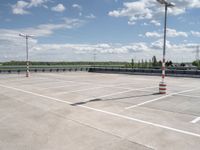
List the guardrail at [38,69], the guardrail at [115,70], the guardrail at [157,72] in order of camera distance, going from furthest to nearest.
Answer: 1. the guardrail at [38,69]
2. the guardrail at [115,70]
3. the guardrail at [157,72]

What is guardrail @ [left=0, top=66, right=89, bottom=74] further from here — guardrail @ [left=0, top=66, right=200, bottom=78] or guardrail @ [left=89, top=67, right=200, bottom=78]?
guardrail @ [left=89, top=67, right=200, bottom=78]

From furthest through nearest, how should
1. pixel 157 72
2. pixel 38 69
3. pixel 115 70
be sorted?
pixel 38 69, pixel 115 70, pixel 157 72

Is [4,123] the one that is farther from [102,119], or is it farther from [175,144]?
[175,144]

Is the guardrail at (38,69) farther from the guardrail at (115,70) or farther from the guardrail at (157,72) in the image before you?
the guardrail at (157,72)

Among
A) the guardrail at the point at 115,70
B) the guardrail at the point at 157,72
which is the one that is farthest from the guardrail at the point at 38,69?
the guardrail at the point at 157,72

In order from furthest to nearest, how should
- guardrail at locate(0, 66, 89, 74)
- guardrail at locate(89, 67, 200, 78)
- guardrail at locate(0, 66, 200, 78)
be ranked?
guardrail at locate(0, 66, 89, 74), guardrail at locate(0, 66, 200, 78), guardrail at locate(89, 67, 200, 78)

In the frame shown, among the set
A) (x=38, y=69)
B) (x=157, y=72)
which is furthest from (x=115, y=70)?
(x=38, y=69)

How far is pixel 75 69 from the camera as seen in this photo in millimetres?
45406

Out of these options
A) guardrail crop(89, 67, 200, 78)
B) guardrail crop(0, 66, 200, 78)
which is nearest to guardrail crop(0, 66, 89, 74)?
guardrail crop(0, 66, 200, 78)

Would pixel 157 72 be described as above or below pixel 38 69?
below

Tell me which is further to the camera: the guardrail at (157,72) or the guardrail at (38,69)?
the guardrail at (38,69)

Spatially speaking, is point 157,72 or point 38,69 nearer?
point 157,72

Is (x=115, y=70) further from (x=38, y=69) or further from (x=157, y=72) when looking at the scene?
(x=38, y=69)

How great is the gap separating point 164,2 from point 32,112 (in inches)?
421
